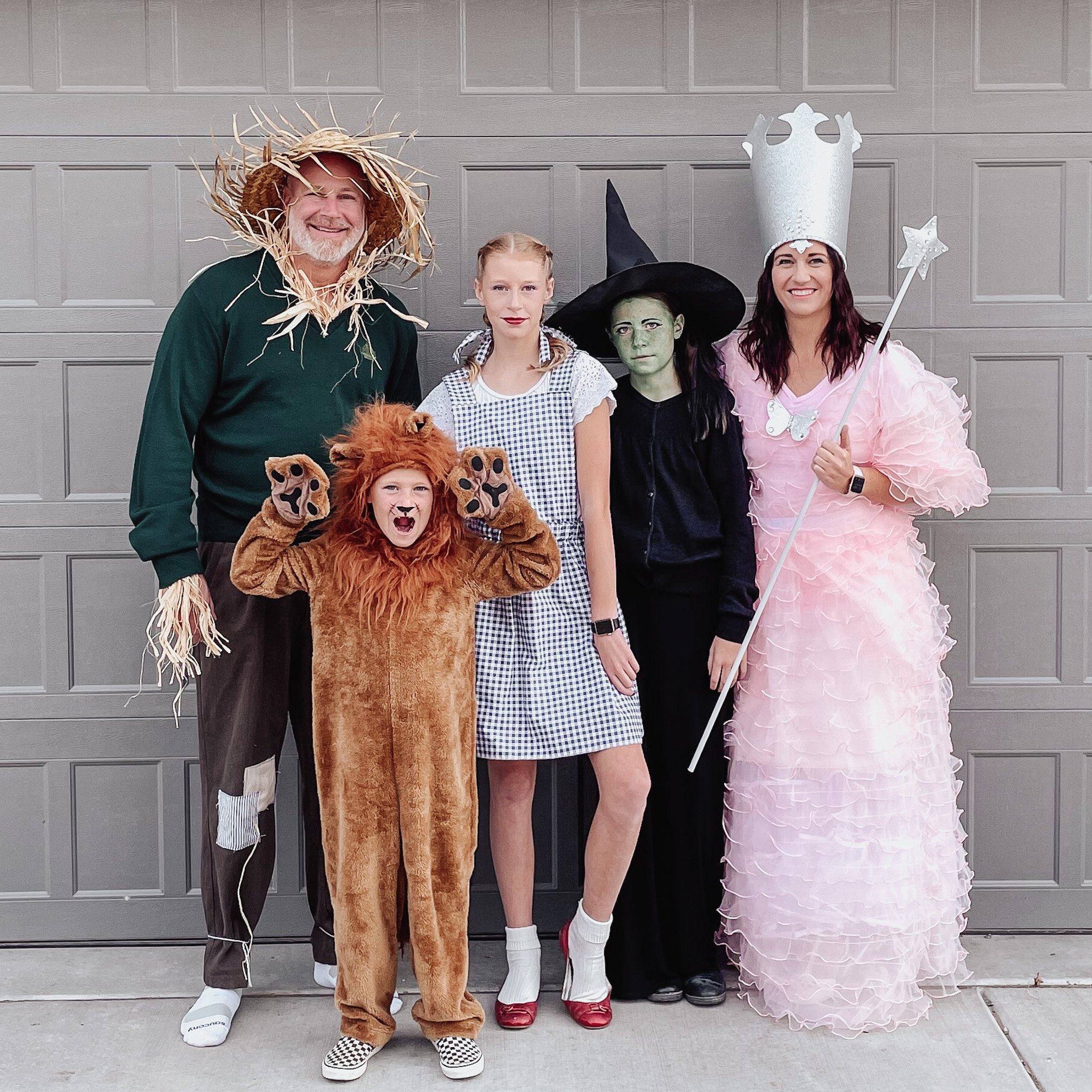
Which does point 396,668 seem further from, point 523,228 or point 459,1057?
point 523,228

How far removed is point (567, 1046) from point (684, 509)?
1384mm

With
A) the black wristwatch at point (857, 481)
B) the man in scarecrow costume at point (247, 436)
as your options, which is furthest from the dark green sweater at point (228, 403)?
the black wristwatch at point (857, 481)

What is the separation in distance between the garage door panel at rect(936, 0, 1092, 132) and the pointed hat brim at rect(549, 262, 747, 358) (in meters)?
1.03

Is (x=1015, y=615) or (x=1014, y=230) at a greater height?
(x=1014, y=230)

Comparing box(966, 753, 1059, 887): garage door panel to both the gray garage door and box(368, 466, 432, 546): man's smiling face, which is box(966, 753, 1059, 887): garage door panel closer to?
the gray garage door

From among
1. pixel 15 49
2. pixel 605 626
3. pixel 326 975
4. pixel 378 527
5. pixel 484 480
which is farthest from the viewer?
pixel 15 49

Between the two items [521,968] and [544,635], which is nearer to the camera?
[544,635]

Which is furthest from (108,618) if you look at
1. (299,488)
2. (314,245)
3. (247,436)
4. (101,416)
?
(314,245)

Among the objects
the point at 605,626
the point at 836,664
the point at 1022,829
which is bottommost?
the point at 1022,829

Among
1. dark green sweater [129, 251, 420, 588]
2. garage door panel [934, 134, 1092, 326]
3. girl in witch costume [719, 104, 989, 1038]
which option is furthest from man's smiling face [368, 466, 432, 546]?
garage door panel [934, 134, 1092, 326]

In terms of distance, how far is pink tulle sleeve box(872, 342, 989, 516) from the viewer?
2.96 metres

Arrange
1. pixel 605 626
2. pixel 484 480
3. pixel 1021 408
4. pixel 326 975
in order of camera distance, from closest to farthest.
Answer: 1. pixel 484 480
2. pixel 605 626
3. pixel 326 975
4. pixel 1021 408

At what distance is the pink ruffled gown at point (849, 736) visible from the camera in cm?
292

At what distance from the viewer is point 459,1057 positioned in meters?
2.73
